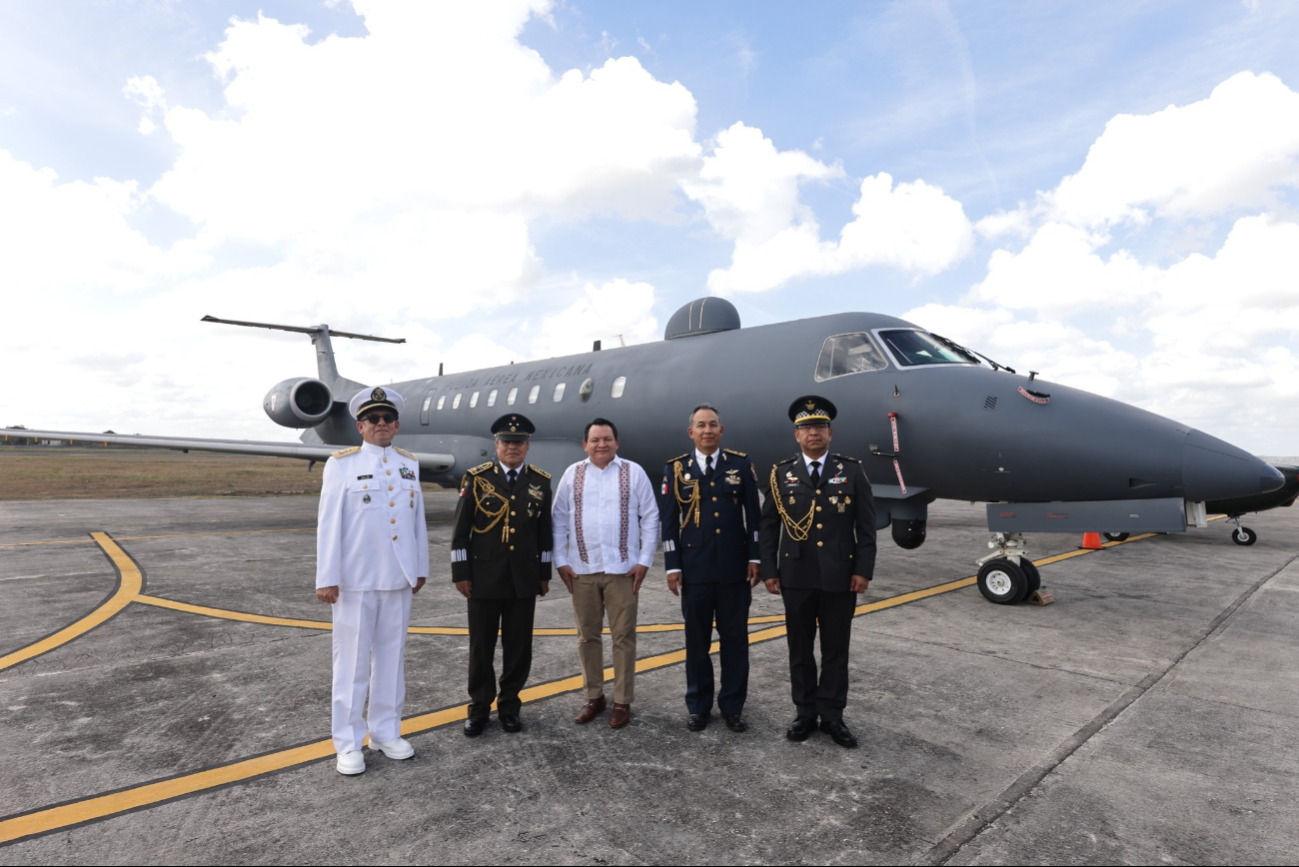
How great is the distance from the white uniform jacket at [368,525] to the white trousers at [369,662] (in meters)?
0.10

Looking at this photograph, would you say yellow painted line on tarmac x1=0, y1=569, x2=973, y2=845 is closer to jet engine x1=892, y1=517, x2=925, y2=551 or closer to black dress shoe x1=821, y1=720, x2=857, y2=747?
black dress shoe x1=821, y1=720, x2=857, y2=747

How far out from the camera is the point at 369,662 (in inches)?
147

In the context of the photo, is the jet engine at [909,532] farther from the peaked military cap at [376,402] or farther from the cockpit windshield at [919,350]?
the peaked military cap at [376,402]

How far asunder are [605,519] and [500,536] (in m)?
0.62

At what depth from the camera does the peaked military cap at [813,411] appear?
163 inches

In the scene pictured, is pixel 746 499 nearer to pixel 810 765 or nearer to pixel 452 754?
pixel 810 765

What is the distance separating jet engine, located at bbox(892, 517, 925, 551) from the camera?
7.43 metres

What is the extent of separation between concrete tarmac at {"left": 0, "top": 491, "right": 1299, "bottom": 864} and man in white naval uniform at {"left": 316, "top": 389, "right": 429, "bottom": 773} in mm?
253

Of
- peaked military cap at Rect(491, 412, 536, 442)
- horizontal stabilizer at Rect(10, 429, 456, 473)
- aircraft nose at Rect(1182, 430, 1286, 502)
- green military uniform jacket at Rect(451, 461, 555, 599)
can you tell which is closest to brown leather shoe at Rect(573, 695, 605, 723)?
green military uniform jacket at Rect(451, 461, 555, 599)

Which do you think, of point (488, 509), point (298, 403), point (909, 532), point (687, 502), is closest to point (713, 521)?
point (687, 502)

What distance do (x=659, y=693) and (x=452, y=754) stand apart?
1.43 meters

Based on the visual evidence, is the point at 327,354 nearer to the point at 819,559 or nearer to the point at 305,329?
the point at 305,329

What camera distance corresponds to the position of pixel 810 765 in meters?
3.47

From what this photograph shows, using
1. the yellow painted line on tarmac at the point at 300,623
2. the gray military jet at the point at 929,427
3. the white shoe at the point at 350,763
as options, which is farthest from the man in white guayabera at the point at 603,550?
the gray military jet at the point at 929,427
